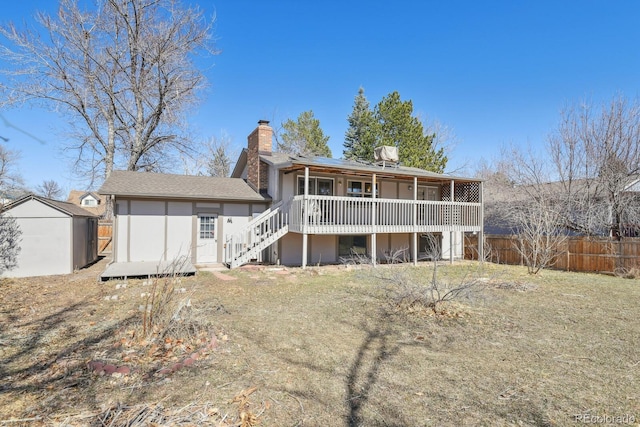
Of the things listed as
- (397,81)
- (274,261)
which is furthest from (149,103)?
(397,81)

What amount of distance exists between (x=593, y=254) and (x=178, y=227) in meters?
16.0

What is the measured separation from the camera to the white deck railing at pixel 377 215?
38.2 feet

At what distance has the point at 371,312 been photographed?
664 cm

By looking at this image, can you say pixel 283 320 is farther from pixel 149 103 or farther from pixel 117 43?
pixel 117 43

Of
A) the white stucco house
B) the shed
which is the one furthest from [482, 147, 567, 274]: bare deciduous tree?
the shed

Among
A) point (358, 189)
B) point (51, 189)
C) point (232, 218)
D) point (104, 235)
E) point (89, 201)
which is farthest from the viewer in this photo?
point (51, 189)

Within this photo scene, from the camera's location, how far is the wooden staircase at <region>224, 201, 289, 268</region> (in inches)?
467

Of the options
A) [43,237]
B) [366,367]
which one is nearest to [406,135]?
[43,237]

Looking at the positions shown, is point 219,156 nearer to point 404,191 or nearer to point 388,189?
point 388,189

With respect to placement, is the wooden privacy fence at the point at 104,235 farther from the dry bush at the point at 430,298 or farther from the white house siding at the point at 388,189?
the dry bush at the point at 430,298

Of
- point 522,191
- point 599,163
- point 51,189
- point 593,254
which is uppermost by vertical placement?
point 51,189

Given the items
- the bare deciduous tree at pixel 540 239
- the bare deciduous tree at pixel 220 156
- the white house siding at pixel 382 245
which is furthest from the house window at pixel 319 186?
the bare deciduous tree at pixel 220 156

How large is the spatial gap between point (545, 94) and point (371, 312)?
58.6 ft

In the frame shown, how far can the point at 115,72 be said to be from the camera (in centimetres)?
1898
